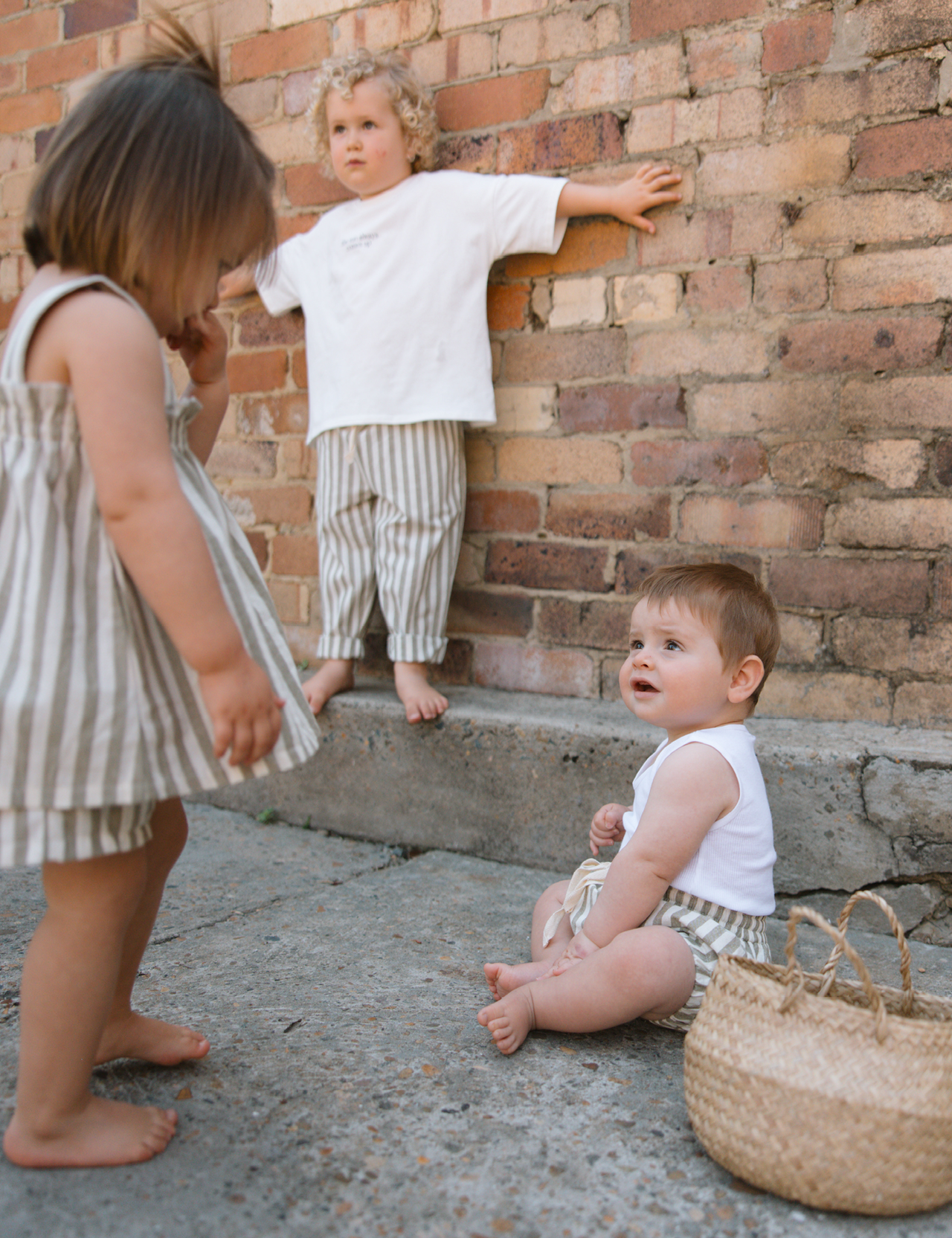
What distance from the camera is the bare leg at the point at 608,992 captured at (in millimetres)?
1381

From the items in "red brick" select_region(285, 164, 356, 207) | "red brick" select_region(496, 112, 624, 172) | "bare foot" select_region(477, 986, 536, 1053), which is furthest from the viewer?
"red brick" select_region(285, 164, 356, 207)

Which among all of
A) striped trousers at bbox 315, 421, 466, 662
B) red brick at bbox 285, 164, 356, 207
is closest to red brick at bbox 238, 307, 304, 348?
red brick at bbox 285, 164, 356, 207

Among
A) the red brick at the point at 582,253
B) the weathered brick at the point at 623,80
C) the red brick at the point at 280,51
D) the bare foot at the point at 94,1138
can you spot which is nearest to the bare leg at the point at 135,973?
the bare foot at the point at 94,1138

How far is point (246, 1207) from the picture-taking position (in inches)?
40.7

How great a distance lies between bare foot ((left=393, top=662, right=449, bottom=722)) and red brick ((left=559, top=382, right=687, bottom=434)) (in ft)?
2.30

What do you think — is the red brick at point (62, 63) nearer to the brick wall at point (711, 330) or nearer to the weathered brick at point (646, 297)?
the brick wall at point (711, 330)

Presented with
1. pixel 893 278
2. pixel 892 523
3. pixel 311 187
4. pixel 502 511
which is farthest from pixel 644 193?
pixel 311 187

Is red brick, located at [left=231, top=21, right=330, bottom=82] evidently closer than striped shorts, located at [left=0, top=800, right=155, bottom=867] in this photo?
No

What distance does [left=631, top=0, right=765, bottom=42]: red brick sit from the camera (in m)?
2.13

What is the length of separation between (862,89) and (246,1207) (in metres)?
2.21

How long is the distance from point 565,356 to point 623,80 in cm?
63

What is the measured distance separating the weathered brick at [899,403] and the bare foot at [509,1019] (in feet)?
4.43

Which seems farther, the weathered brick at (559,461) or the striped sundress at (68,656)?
the weathered brick at (559,461)

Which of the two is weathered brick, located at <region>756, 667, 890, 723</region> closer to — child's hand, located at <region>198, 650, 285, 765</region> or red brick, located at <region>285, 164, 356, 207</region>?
child's hand, located at <region>198, 650, 285, 765</region>
